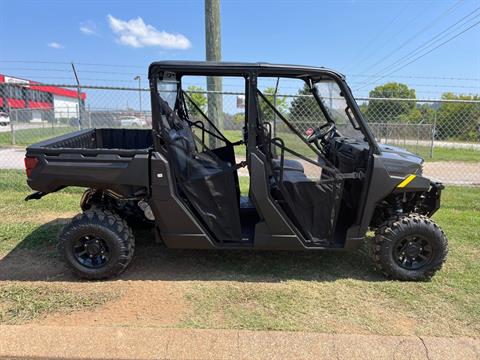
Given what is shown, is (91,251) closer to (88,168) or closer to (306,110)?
(88,168)

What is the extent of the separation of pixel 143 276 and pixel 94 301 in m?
0.55

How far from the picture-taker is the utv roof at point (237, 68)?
315 centimetres

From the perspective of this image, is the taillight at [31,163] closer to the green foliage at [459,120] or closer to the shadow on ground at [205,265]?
the shadow on ground at [205,265]

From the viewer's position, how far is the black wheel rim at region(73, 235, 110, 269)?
11.2 ft

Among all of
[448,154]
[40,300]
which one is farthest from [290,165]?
[448,154]

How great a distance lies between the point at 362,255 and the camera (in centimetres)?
412

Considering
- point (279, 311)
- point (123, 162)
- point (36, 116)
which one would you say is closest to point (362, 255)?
point (279, 311)

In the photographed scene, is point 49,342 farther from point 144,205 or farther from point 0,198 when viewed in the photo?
point 0,198

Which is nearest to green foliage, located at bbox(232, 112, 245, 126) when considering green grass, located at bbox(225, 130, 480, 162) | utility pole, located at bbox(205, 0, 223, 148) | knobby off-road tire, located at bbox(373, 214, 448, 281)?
green grass, located at bbox(225, 130, 480, 162)

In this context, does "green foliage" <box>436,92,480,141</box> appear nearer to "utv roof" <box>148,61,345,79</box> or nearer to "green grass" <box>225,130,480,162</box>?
"green grass" <box>225,130,480,162</box>

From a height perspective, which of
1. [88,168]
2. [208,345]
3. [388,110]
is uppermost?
[388,110]

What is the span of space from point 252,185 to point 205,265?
3.41 ft

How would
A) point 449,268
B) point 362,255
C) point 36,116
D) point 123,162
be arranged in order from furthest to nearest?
point 36,116, point 362,255, point 449,268, point 123,162

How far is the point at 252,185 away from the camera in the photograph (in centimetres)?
326
